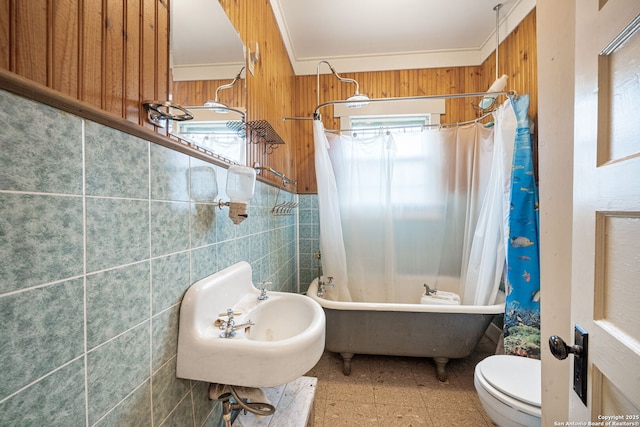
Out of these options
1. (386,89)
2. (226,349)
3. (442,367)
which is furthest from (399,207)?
(226,349)

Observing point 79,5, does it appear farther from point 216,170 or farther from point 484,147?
point 484,147

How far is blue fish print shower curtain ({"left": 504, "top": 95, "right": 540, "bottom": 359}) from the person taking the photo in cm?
166

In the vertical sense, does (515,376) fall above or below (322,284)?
below

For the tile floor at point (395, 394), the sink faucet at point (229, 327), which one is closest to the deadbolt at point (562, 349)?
the sink faucet at point (229, 327)

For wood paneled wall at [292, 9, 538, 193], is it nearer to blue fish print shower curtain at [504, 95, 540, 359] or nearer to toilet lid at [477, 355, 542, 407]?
blue fish print shower curtain at [504, 95, 540, 359]

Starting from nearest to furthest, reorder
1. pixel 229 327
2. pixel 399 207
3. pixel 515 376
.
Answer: pixel 229 327 < pixel 515 376 < pixel 399 207

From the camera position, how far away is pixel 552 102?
97 centimetres

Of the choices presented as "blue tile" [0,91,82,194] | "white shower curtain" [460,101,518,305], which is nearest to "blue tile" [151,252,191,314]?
"blue tile" [0,91,82,194]

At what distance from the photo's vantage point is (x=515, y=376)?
3.96 feet

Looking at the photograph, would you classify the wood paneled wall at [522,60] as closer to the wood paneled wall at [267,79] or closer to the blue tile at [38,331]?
the wood paneled wall at [267,79]

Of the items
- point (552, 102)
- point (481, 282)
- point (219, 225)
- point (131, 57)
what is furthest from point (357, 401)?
point (131, 57)

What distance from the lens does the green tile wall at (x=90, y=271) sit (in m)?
0.41

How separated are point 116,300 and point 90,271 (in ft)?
0.34

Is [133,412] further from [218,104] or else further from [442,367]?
[442,367]
